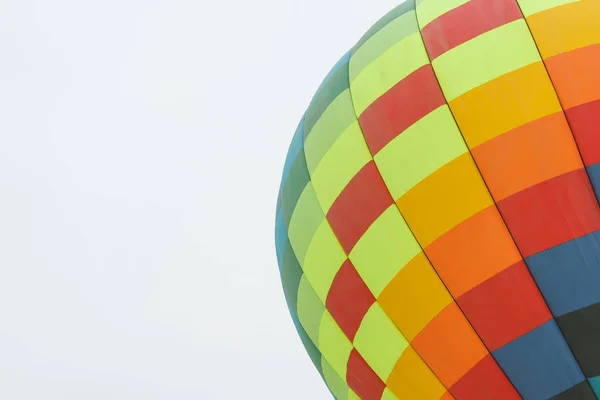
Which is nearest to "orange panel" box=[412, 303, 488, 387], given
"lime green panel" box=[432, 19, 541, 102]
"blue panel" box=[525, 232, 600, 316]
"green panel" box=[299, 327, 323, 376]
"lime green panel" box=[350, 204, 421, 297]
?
"lime green panel" box=[350, 204, 421, 297]

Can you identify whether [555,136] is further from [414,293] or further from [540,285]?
[414,293]

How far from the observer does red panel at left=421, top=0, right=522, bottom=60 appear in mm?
5547

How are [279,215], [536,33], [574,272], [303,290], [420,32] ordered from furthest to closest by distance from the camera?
[279,215] → [303,290] → [420,32] → [536,33] → [574,272]

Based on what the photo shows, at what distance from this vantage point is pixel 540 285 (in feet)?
16.5

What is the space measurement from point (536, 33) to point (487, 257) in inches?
57.4

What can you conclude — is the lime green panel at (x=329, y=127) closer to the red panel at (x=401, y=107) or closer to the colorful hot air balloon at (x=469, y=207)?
the colorful hot air balloon at (x=469, y=207)

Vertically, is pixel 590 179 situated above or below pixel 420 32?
below

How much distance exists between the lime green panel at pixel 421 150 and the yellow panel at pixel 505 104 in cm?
8

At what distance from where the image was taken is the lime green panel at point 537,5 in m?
5.43

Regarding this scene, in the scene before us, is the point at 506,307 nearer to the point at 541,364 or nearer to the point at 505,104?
the point at 541,364

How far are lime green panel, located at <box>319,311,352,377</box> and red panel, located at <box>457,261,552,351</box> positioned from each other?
1.14m

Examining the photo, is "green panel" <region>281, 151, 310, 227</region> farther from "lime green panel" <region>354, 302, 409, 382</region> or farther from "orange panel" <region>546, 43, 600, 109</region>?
"orange panel" <region>546, 43, 600, 109</region>

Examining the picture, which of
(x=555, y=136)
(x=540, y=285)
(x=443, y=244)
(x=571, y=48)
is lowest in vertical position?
(x=540, y=285)

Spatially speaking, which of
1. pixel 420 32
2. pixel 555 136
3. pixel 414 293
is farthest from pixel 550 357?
pixel 420 32
